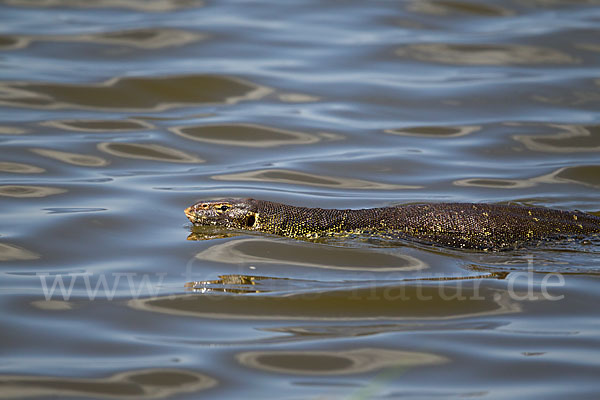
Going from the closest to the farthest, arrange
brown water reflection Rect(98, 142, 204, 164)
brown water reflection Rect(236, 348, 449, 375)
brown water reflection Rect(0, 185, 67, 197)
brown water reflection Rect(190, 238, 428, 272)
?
brown water reflection Rect(236, 348, 449, 375)
brown water reflection Rect(190, 238, 428, 272)
brown water reflection Rect(0, 185, 67, 197)
brown water reflection Rect(98, 142, 204, 164)

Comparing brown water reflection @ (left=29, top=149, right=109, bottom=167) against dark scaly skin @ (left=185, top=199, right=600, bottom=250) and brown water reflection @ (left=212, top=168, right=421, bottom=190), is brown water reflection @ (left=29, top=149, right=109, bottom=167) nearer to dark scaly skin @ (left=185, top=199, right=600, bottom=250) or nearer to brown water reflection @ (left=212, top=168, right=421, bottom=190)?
brown water reflection @ (left=212, top=168, right=421, bottom=190)

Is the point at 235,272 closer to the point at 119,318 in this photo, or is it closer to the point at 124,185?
the point at 119,318

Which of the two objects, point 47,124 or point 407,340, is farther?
point 47,124

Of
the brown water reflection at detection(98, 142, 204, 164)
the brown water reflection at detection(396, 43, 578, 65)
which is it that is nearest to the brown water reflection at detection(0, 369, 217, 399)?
the brown water reflection at detection(98, 142, 204, 164)

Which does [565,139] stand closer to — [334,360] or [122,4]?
[334,360]

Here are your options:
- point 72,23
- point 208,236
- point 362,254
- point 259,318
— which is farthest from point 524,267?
point 72,23

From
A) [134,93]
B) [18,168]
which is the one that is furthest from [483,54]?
[18,168]

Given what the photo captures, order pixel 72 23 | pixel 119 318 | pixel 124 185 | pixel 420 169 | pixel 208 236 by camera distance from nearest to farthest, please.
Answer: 1. pixel 119 318
2. pixel 208 236
3. pixel 124 185
4. pixel 420 169
5. pixel 72 23
